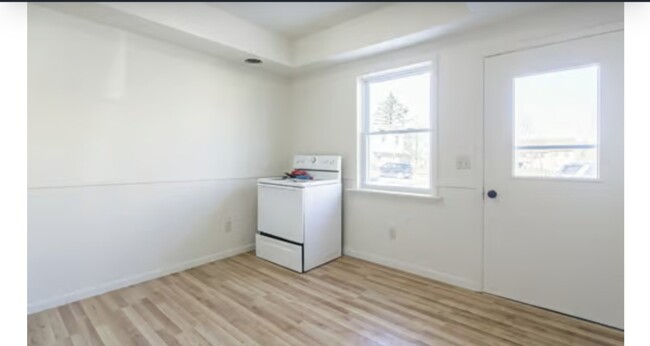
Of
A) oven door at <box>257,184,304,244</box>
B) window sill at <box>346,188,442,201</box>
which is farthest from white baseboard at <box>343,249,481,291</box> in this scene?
oven door at <box>257,184,304,244</box>

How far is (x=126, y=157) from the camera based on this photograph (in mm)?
2689

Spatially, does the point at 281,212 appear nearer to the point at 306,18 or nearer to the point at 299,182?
the point at 299,182

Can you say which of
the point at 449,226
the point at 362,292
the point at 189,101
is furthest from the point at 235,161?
the point at 449,226

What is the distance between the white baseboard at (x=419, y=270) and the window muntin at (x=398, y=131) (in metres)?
0.74

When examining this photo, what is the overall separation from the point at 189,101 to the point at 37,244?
66.8 inches

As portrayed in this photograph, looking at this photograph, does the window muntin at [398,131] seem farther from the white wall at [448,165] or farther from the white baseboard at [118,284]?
the white baseboard at [118,284]

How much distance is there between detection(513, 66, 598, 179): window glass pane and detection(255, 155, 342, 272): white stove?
1778 mm

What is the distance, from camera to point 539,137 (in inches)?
90.0

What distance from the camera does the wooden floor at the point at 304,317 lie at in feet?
6.32

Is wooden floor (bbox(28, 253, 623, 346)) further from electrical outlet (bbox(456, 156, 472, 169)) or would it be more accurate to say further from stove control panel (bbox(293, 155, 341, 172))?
stove control panel (bbox(293, 155, 341, 172))

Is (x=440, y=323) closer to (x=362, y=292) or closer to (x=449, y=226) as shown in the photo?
(x=362, y=292)

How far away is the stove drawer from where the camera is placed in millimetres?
3062

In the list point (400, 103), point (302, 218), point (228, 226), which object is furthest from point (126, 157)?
point (400, 103)
